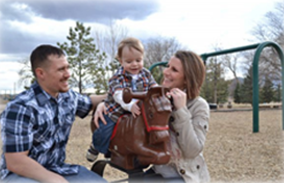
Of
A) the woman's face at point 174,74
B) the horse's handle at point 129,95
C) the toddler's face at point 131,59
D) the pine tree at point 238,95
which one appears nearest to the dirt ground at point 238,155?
the woman's face at point 174,74

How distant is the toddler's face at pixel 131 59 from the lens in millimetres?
1923

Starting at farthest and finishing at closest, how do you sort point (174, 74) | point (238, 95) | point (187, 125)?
point (238, 95), point (174, 74), point (187, 125)

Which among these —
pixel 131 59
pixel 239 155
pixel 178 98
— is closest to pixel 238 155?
pixel 239 155

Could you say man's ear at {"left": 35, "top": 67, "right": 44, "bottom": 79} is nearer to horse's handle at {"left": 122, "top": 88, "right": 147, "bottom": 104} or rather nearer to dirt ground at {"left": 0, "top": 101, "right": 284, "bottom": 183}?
horse's handle at {"left": 122, "top": 88, "right": 147, "bottom": 104}

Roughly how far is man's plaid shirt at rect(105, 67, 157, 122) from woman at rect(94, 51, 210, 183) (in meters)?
0.08

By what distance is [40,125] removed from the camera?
5.96ft

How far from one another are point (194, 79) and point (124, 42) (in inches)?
20.8

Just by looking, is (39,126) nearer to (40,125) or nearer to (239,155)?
(40,125)

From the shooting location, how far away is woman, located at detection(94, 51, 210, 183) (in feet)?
6.26

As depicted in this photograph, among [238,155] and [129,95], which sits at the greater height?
[129,95]

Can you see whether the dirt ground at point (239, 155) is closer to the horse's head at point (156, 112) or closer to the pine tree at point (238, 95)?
the horse's head at point (156, 112)

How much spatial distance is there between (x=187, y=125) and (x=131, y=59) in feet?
1.82

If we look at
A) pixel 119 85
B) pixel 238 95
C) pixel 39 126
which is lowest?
pixel 238 95

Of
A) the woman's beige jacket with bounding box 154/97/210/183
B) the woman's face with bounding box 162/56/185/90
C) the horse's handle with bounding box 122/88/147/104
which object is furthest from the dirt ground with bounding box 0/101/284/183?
the horse's handle with bounding box 122/88/147/104
